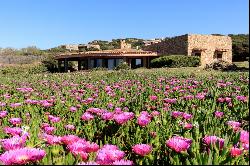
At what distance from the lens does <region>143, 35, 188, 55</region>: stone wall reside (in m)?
38.5

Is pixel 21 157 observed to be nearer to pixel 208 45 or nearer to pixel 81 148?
pixel 81 148

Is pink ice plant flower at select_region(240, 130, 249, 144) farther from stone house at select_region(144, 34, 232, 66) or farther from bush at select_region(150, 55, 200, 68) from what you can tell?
stone house at select_region(144, 34, 232, 66)

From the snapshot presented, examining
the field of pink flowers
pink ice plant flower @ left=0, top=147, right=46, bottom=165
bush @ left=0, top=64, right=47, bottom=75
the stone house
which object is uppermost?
the stone house

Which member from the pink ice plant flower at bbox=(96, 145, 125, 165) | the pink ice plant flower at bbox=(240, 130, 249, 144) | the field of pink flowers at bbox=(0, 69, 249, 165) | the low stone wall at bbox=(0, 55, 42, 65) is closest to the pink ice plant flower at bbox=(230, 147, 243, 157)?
the field of pink flowers at bbox=(0, 69, 249, 165)

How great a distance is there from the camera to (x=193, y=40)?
38.4 meters

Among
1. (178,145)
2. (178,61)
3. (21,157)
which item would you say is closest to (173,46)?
(178,61)

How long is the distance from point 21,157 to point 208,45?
129ft

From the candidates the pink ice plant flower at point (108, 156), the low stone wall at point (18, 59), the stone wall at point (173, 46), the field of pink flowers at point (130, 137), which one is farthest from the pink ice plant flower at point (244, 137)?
the low stone wall at point (18, 59)

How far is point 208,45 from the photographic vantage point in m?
40.3

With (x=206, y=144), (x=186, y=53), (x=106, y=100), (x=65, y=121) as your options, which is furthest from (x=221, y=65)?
(x=206, y=144)

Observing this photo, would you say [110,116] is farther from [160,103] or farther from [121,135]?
[160,103]

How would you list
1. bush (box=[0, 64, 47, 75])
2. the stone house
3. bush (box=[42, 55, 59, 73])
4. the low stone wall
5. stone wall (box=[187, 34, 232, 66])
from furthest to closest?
the low stone wall
bush (box=[42, 55, 59, 73])
stone wall (box=[187, 34, 232, 66])
the stone house
bush (box=[0, 64, 47, 75])

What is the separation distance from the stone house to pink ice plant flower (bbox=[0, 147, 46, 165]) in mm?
36483

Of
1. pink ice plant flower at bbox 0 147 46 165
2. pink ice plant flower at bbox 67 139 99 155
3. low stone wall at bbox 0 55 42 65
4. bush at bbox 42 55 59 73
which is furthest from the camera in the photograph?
low stone wall at bbox 0 55 42 65
